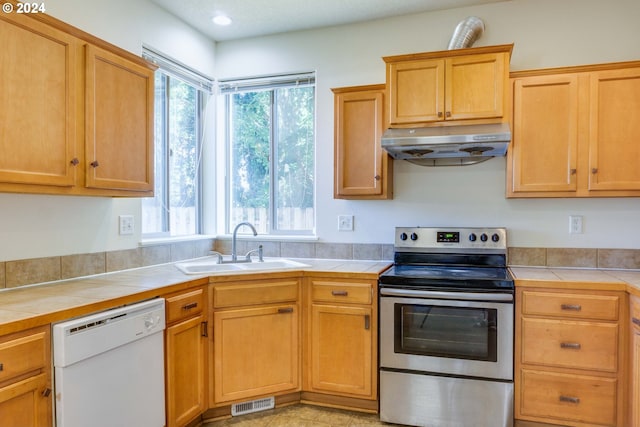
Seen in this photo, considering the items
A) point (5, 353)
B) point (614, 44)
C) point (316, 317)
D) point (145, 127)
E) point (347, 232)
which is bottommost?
point (316, 317)

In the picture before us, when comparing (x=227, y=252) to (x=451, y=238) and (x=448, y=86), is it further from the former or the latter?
(x=448, y=86)

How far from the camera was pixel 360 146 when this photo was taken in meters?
2.90

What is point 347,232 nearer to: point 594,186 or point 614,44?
point 594,186

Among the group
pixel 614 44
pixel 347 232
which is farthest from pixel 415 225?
pixel 614 44

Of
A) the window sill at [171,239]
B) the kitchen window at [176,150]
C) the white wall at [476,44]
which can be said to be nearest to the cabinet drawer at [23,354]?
the window sill at [171,239]

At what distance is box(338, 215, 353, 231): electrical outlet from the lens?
10.5 feet

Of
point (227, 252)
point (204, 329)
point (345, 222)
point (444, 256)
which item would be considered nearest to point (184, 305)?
point (204, 329)

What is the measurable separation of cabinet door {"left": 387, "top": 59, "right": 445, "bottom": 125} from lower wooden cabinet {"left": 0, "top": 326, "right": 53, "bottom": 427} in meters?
2.20

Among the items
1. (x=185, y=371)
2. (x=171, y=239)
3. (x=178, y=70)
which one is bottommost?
(x=185, y=371)

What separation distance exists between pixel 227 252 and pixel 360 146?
1432 millimetres

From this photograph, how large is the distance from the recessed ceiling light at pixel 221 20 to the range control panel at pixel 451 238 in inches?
78.0

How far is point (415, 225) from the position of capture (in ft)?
9.98

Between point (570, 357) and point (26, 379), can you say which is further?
point (570, 357)

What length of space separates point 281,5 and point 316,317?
6.97 feet
